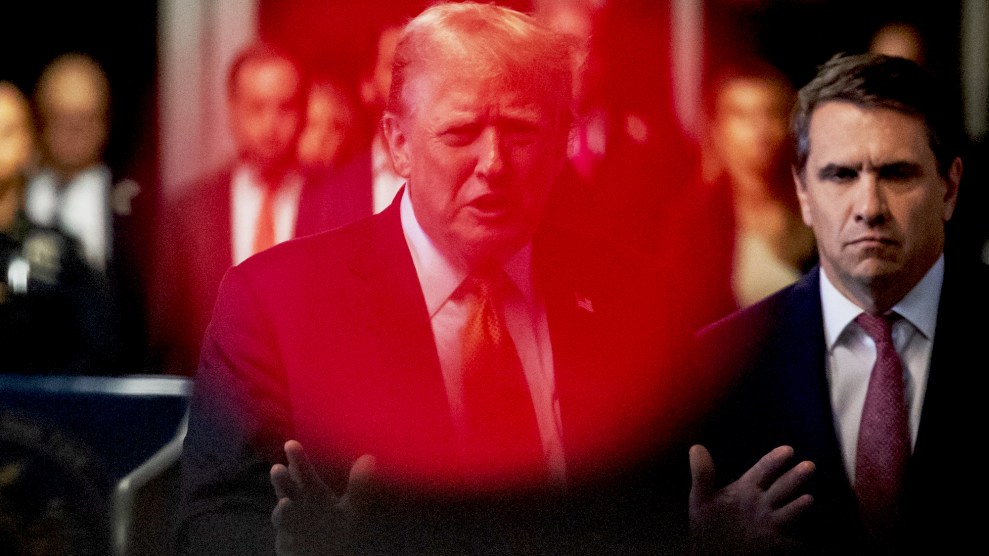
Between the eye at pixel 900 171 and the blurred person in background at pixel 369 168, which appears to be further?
the blurred person in background at pixel 369 168

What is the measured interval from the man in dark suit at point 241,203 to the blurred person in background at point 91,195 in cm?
7

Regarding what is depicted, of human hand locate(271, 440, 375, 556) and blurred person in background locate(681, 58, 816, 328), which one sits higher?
blurred person in background locate(681, 58, 816, 328)

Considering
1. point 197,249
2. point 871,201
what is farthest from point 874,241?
point 197,249

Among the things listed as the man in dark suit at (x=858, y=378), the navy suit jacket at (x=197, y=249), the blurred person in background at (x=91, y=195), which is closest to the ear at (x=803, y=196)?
the man in dark suit at (x=858, y=378)

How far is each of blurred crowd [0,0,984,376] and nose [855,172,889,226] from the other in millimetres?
134

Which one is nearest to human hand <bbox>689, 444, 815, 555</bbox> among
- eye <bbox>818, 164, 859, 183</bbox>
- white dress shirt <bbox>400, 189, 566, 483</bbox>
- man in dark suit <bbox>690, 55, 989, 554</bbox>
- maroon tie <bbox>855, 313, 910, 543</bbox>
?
man in dark suit <bbox>690, 55, 989, 554</bbox>

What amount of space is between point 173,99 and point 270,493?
0.80 m

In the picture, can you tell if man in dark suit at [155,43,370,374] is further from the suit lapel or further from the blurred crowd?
the suit lapel

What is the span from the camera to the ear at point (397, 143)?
1835 millimetres

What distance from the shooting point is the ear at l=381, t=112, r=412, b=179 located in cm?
183

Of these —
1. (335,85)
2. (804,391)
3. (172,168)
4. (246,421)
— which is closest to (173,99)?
(172,168)

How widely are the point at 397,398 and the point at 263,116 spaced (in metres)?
0.63

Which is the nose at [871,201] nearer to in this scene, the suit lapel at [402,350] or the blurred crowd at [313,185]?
the blurred crowd at [313,185]

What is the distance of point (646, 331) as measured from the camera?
1891 mm
